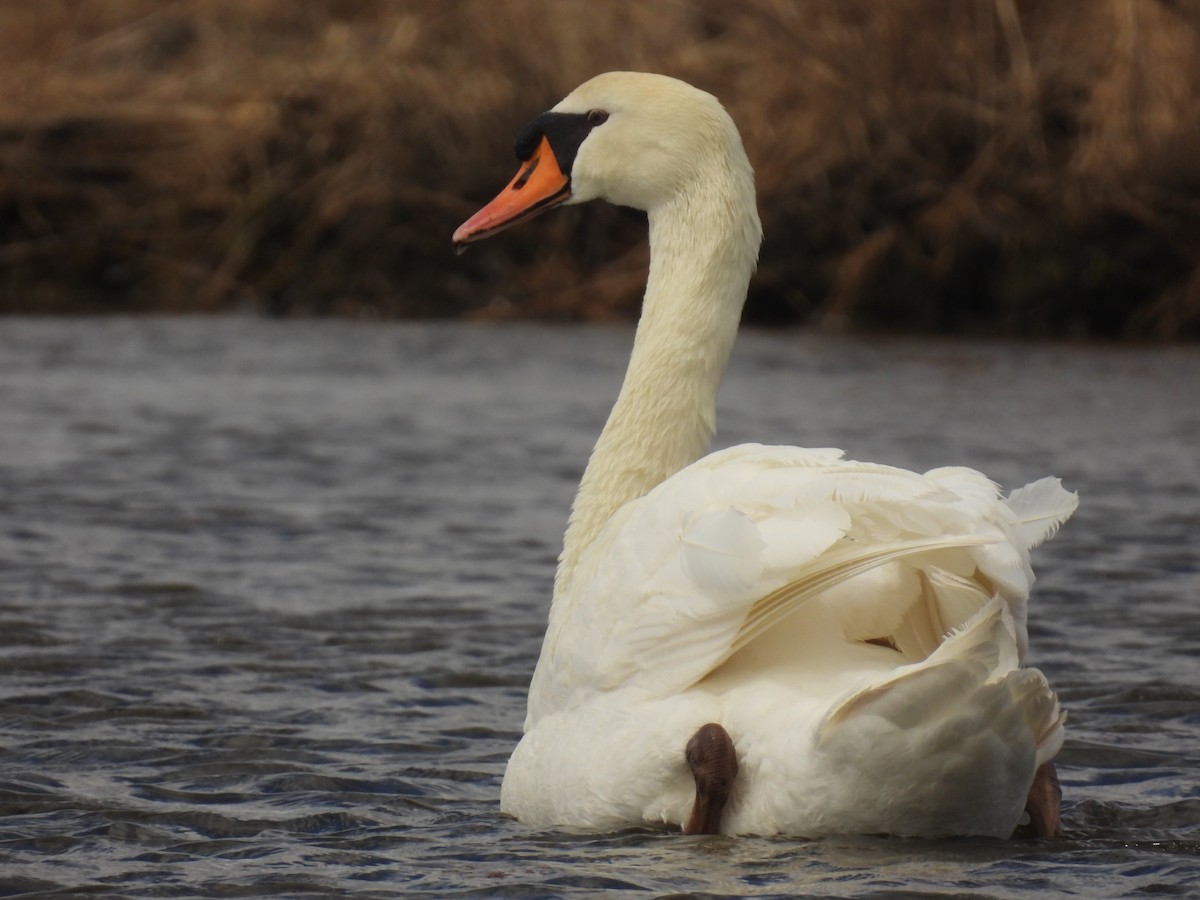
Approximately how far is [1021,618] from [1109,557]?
380cm

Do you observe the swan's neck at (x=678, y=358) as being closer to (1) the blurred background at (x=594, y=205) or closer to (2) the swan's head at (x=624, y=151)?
(2) the swan's head at (x=624, y=151)

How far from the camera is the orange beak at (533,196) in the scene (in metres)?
5.00

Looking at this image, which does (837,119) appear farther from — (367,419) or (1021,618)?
(1021,618)

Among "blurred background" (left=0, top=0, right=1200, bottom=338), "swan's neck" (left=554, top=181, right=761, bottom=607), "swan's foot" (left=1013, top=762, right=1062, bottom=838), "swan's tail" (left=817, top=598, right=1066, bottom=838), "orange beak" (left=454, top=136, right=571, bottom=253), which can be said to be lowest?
"swan's foot" (left=1013, top=762, right=1062, bottom=838)

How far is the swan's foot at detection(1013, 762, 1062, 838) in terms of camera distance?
409 centimetres

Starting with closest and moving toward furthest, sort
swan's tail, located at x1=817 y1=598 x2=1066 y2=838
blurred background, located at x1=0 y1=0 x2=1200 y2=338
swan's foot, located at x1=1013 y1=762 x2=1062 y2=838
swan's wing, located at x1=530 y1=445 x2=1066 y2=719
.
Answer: swan's tail, located at x1=817 y1=598 x2=1066 y2=838 → swan's wing, located at x1=530 y1=445 x2=1066 y2=719 → swan's foot, located at x1=1013 y1=762 x2=1062 y2=838 → blurred background, located at x1=0 y1=0 x2=1200 y2=338

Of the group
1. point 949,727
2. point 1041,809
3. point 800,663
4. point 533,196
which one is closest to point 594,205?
point 533,196

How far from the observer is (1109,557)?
24.2 ft

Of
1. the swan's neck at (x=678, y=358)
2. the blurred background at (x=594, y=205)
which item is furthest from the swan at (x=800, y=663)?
the blurred background at (x=594, y=205)

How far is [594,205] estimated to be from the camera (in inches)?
632

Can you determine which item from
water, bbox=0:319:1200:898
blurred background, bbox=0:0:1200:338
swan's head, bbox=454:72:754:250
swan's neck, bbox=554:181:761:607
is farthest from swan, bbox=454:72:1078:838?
blurred background, bbox=0:0:1200:338

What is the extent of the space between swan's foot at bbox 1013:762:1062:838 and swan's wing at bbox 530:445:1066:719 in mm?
408

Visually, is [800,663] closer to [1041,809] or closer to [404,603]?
[1041,809]

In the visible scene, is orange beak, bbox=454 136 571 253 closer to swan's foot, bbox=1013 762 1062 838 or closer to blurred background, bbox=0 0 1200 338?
swan's foot, bbox=1013 762 1062 838
